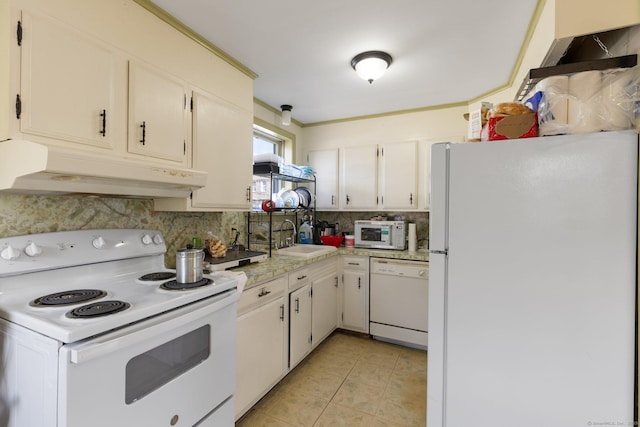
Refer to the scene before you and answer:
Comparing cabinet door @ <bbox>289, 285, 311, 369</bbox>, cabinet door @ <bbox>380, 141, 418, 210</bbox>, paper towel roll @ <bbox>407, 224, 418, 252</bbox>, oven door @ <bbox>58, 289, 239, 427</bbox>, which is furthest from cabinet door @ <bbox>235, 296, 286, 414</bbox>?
cabinet door @ <bbox>380, 141, 418, 210</bbox>

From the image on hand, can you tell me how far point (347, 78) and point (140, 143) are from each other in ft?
5.47

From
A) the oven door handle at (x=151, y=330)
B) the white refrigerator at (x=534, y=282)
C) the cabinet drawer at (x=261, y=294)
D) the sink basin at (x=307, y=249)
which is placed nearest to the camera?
the oven door handle at (x=151, y=330)

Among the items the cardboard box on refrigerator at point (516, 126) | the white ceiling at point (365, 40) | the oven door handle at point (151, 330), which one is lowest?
the oven door handle at point (151, 330)

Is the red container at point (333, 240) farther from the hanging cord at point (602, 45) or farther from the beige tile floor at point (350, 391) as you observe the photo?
the hanging cord at point (602, 45)

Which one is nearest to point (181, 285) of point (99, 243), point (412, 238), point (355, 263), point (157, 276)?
point (157, 276)

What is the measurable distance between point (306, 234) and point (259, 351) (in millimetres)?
1601

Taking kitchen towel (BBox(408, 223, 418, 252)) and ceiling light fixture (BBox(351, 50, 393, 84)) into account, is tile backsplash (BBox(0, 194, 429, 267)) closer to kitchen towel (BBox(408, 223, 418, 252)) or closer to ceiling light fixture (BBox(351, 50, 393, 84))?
ceiling light fixture (BBox(351, 50, 393, 84))

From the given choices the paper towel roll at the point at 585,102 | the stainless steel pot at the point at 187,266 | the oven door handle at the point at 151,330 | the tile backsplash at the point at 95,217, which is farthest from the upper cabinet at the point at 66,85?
the paper towel roll at the point at 585,102

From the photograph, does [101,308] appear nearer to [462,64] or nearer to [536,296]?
[536,296]

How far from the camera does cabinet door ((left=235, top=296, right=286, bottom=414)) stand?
A: 1680mm

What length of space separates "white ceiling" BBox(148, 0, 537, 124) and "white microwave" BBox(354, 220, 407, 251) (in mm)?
1283

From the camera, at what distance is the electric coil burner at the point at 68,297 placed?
106 centimetres

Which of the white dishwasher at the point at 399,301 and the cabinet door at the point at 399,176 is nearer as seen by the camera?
the white dishwasher at the point at 399,301

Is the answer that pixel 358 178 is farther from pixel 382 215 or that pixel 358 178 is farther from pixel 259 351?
pixel 259 351
